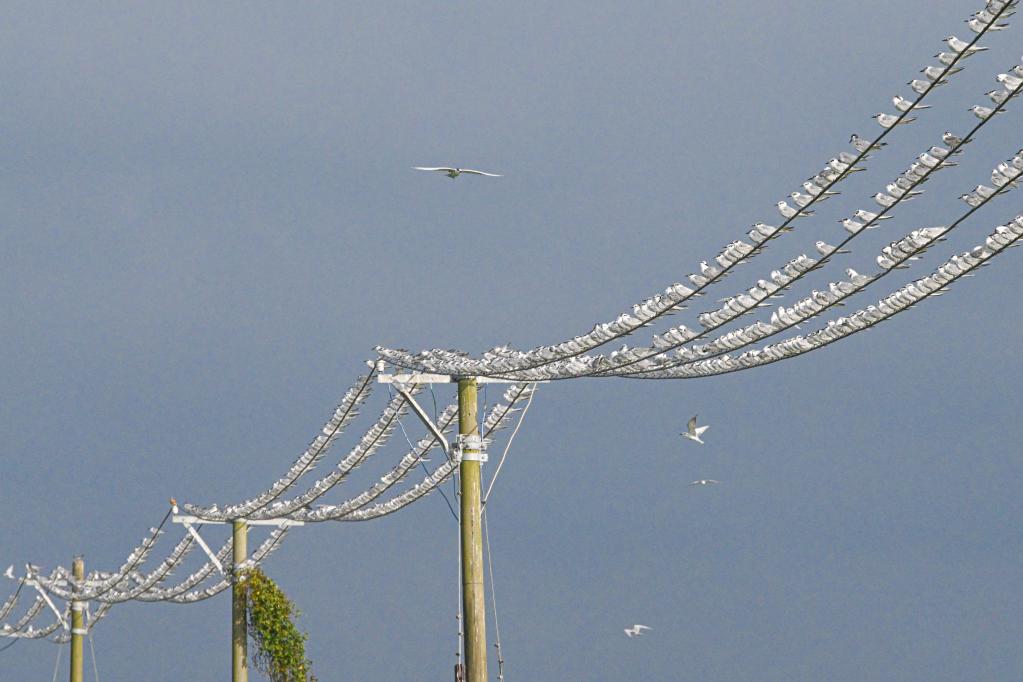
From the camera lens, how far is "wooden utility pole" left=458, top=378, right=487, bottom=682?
75.3ft

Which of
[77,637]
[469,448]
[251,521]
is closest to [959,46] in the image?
[469,448]

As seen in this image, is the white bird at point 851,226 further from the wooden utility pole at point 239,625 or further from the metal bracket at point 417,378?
the wooden utility pole at point 239,625

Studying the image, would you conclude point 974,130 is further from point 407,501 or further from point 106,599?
point 106,599

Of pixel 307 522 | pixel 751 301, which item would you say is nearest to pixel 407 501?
pixel 307 522

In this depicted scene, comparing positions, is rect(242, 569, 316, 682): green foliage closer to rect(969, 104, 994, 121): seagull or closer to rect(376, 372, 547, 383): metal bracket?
rect(376, 372, 547, 383): metal bracket

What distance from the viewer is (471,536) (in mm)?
23422

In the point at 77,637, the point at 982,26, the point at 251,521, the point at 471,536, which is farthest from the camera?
the point at 77,637

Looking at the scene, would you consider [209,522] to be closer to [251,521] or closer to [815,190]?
[251,521]

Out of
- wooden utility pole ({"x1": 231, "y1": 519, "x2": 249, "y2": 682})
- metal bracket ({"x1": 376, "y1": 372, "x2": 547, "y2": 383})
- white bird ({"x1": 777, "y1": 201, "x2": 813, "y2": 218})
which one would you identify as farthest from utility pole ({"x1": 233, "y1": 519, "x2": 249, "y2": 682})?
white bird ({"x1": 777, "y1": 201, "x2": 813, "y2": 218})

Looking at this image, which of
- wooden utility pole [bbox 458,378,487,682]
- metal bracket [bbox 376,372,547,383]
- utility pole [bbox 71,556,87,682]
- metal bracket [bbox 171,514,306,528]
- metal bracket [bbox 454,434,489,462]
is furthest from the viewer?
utility pole [bbox 71,556,87,682]

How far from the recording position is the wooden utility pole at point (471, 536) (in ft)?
75.3

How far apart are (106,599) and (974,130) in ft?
109

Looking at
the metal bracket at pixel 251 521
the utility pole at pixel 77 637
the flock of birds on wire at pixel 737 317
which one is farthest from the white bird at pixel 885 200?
the utility pole at pixel 77 637

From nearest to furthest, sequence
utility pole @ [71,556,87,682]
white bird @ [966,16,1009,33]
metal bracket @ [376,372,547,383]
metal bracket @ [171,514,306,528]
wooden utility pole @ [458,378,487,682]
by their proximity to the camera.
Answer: white bird @ [966,16,1009,33]
wooden utility pole @ [458,378,487,682]
metal bracket @ [376,372,547,383]
metal bracket @ [171,514,306,528]
utility pole @ [71,556,87,682]
